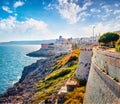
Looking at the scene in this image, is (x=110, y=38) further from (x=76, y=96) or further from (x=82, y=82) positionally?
(x=76, y=96)

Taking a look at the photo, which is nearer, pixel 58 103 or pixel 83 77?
pixel 58 103

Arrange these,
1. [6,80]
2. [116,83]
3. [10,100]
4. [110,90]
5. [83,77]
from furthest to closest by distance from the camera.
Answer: [6,80], [10,100], [83,77], [110,90], [116,83]

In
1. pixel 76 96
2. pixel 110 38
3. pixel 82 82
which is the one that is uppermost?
pixel 110 38

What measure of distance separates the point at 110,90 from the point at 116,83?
4.16 feet

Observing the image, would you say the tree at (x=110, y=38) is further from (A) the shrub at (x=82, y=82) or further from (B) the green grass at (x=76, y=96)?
(B) the green grass at (x=76, y=96)

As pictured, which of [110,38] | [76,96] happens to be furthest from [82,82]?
[110,38]

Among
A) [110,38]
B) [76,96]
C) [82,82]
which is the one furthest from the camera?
[110,38]

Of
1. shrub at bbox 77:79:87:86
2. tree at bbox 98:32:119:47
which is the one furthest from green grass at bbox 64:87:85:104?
tree at bbox 98:32:119:47

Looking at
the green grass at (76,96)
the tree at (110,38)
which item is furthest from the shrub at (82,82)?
the tree at (110,38)

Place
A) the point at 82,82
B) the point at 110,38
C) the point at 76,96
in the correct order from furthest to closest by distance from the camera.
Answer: the point at 110,38 → the point at 82,82 → the point at 76,96

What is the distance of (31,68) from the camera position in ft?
341

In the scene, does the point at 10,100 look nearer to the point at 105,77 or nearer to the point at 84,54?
the point at 84,54

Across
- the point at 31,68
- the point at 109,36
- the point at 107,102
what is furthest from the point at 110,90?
the point at 31,68

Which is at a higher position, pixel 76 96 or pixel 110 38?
pixel 110 38
